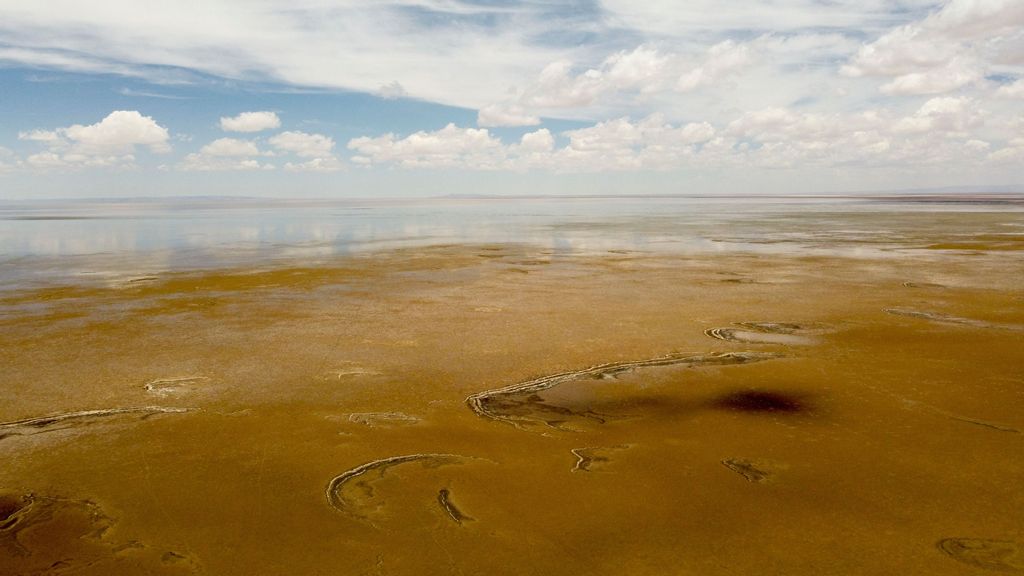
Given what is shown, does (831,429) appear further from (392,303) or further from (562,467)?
(392,303)

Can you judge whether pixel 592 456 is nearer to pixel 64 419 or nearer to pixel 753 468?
pixel 753 468

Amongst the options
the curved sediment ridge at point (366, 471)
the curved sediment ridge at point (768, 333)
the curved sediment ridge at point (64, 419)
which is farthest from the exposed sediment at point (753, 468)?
the curved sediment ridge at point (64, 419)

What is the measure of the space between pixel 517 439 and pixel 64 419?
4.82 metres

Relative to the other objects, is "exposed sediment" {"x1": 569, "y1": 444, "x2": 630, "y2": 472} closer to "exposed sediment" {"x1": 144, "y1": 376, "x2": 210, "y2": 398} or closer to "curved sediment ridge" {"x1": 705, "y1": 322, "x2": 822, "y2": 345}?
"curved sediment ridge" {"x1": 705, "y1": 322, "x2": 822, "y2": 345}

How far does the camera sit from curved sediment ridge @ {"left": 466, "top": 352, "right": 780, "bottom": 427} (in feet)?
21.6

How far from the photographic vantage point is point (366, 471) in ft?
17.0

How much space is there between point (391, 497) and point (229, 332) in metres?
7.09

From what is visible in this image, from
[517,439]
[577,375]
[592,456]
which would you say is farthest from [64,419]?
[577,375]

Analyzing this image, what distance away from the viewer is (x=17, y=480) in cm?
502

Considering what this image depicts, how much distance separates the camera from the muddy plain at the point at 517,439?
13.3 feet

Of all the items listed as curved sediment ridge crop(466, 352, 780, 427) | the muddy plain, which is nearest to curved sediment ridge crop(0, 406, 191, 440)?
the muddy plain

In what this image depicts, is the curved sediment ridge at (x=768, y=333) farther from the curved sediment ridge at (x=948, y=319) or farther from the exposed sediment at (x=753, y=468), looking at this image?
the exposed sediment at (x=753, y=468)

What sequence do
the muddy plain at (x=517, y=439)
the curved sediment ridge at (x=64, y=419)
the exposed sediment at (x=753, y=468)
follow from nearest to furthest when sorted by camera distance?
1. the muddy plain at (x=517, y=439)
2. the exposed sediment at (x=753, y=468)
3. the curved sediment ridge at (x=64, y=419)

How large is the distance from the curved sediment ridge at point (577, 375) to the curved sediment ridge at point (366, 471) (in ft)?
3.53
